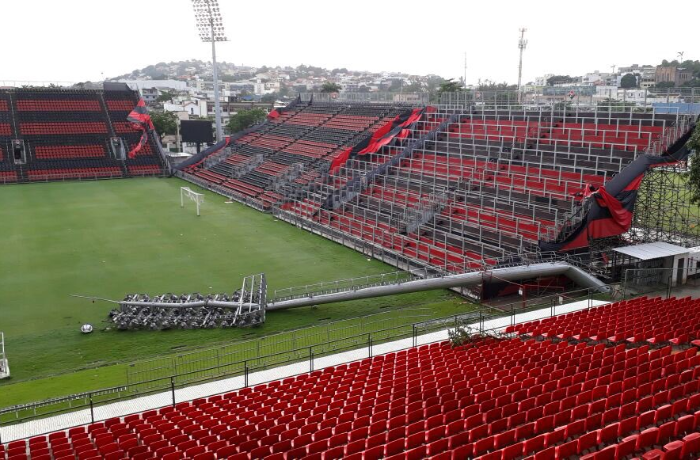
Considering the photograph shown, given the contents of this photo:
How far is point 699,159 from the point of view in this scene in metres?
20.3

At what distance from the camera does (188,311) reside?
2058 cm

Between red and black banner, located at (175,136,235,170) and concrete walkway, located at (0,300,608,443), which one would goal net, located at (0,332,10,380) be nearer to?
concrete walkway, located at (0,300,608,443)

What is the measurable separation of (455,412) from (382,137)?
34.1 metres

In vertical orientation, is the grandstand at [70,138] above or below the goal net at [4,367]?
above

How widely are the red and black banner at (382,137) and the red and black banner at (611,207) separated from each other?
19609 millimetres

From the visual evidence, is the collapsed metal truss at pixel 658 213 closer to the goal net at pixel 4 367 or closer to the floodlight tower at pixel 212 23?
the goal net at pixel 4 367

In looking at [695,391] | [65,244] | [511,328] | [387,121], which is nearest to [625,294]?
[511,328]

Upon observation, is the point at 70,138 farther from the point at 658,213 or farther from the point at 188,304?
the point at 658,213

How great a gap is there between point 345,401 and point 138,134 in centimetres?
5568

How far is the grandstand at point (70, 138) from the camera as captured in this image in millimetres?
54438

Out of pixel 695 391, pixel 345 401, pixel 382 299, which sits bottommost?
pixel 382 299

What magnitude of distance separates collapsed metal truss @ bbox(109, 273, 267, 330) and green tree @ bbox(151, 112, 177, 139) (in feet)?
202

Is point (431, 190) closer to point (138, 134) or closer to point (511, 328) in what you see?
point (511, 328)

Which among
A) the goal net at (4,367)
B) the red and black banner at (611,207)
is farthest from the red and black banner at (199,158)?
the goal net at (4,367)
